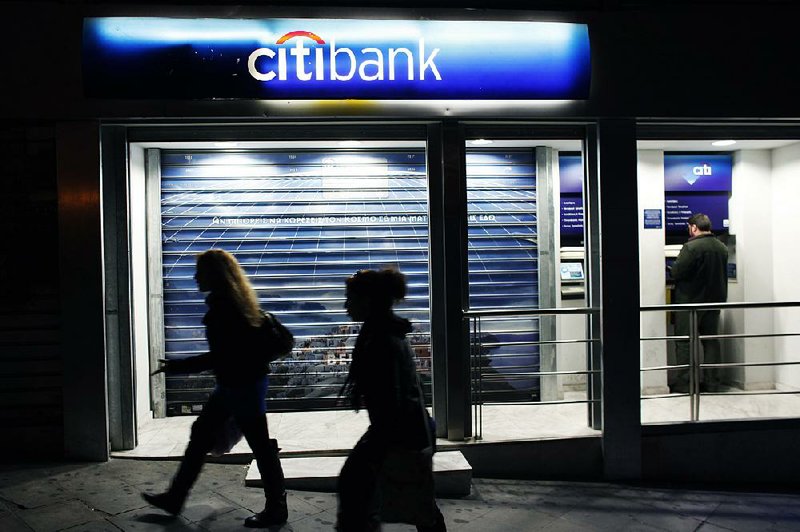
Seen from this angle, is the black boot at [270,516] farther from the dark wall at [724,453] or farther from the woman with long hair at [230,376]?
the dark wall at [724,453]

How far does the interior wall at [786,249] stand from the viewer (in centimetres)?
704

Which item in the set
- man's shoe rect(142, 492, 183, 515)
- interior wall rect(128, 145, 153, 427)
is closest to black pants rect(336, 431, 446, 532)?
man's shoe rect(142, 492, 183, 515)

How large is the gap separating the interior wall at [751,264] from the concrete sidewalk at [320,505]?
217 centimetres

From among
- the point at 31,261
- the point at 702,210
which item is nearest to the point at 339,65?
the point at 31,261

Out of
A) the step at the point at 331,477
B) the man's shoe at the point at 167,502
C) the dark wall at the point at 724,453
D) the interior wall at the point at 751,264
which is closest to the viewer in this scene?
the man's shoe at the point at 167,502

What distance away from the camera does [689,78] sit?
5707 millimetres

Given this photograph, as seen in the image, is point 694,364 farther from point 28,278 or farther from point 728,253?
point 28,278

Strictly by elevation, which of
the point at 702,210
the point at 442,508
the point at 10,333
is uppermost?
the point at 702,210

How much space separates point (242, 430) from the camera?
4.02 metres

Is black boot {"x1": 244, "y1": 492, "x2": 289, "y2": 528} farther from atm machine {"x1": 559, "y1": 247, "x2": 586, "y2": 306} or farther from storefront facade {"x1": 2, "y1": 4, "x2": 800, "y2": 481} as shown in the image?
atm machine {"x1": 559, "y1": 247, "x2": 586, "y2": 306}

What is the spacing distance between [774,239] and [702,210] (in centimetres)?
91

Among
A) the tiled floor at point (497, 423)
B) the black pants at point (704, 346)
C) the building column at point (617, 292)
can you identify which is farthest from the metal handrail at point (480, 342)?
the black pants at point (704, 346)

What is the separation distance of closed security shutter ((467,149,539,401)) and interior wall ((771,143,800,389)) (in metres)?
2.97

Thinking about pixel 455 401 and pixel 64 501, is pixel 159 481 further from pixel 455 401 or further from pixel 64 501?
pixel 455 401
